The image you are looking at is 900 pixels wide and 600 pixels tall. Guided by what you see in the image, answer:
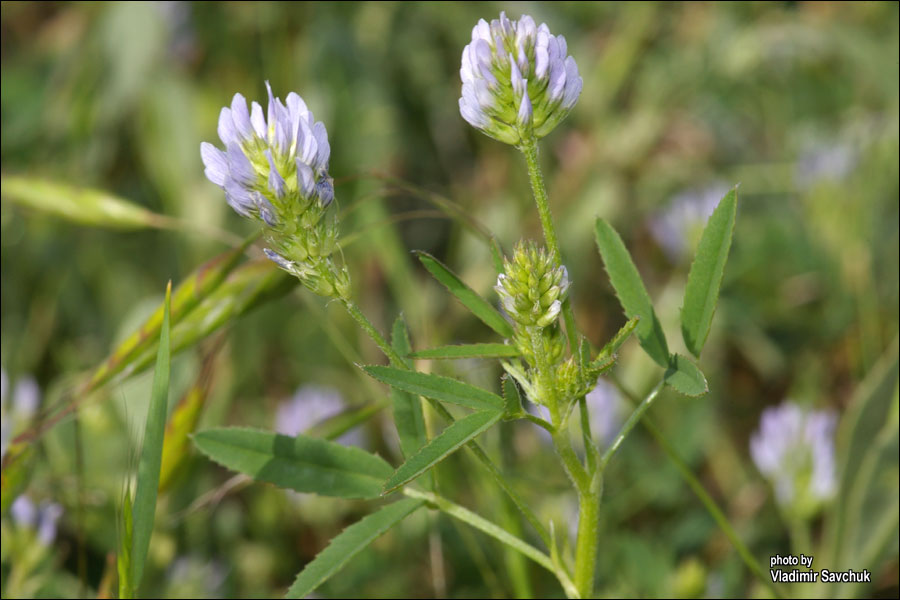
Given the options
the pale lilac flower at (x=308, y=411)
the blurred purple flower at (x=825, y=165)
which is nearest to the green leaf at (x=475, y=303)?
the pale lilac flower at (x=308, y=411)

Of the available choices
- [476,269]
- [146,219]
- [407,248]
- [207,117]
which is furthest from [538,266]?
[207,117]

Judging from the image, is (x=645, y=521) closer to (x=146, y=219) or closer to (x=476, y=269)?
(x=476, y=269)

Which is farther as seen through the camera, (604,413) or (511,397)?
(604,413)

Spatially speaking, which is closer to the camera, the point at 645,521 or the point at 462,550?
the point at 462,550

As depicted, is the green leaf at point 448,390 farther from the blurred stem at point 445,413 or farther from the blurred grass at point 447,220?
the blurred grass at point 447,220

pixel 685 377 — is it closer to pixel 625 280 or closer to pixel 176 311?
pixel 625 280

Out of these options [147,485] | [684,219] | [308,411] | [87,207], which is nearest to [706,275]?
[147,485]
